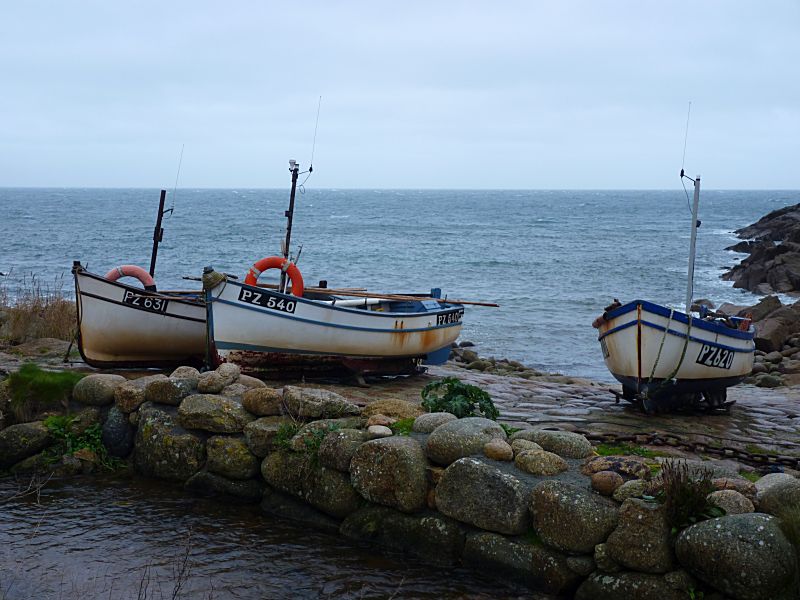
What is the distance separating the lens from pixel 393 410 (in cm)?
864

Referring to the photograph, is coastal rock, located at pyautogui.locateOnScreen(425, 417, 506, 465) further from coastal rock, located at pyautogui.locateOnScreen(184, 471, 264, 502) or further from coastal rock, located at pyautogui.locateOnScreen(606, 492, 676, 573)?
coastal rock, located at pyautogui.locateOnScreen(184, 471, 264, 502)

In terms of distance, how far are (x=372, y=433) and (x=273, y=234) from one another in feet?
198

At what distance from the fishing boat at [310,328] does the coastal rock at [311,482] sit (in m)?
4.31

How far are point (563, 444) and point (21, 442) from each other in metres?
5.69

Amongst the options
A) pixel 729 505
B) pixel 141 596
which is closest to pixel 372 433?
pixel 141 596

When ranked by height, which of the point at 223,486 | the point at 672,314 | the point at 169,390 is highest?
the point at 672,314

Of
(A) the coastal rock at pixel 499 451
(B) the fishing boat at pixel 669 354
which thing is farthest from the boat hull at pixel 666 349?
(A) the coastal rock at pixel 499 451

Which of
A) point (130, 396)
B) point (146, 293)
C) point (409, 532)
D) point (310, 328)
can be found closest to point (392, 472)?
point (409, 532)

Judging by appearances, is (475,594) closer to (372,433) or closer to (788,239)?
(372,433)

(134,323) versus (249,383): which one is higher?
(134,323)

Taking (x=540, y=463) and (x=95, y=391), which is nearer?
(x=540, y=463)

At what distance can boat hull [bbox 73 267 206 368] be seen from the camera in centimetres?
1207

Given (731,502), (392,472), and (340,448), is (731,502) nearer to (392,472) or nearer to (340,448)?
(392,472)

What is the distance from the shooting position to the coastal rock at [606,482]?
6.61 metres
